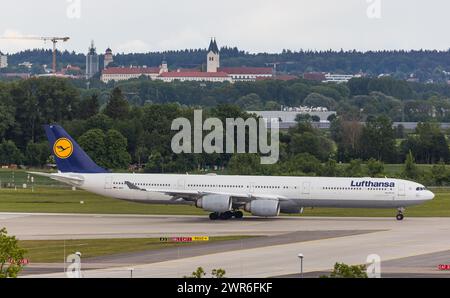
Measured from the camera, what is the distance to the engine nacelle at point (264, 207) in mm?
63469

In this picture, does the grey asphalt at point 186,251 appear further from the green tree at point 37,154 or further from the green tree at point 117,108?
the green tree at point 117,108

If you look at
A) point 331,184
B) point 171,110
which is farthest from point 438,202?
point 171,110

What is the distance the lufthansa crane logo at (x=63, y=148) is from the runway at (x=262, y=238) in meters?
4.09

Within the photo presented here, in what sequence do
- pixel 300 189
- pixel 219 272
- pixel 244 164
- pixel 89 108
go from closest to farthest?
pixel 219 272 → pixel 300 189 → pixel 244 164 → pixel 89 108

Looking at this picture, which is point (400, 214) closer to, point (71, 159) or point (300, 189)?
point (300, 189)

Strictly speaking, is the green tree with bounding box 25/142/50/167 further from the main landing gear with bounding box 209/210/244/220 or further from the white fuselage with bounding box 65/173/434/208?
the main landing gear with bounding box 209/210/244/220

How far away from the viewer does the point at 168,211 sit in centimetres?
7119

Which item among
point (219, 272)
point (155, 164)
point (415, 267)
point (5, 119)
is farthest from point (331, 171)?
point (219, 272)

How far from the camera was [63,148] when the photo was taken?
68.8m

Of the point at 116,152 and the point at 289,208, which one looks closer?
the point at 289,208

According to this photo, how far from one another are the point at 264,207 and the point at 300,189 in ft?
7.92

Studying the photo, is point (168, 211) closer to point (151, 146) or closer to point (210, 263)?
point (210, 263)

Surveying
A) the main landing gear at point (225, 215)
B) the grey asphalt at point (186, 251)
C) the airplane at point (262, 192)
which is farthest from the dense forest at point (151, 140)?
the grey asphalt at point (186, 251)
